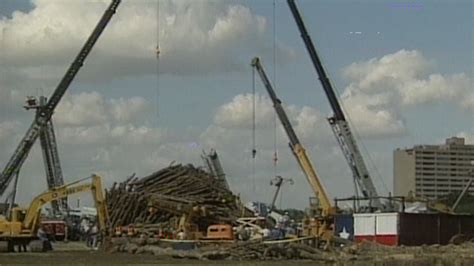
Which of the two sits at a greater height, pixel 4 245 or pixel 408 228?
pixel 408 228

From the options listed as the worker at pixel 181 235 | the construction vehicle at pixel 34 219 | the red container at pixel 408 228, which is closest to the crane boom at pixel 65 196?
the construction vehicle at pixel 34 219

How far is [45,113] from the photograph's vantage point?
123125 mm

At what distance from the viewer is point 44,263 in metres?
49.7

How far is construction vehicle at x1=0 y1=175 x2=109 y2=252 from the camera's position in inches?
2739

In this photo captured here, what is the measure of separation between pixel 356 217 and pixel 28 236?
22518mm

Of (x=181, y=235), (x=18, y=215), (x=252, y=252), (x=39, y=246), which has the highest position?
(x=18, y=215)

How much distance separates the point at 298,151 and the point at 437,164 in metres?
83.0

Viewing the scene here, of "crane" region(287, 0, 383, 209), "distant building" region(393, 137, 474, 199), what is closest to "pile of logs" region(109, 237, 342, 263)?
"crane" region(287, 0, 383, 209)

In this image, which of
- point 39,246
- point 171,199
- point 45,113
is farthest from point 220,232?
point 45,113

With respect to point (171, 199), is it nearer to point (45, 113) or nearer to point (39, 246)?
point (39, 246)

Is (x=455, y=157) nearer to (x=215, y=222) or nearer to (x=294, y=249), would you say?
(x=215, y=222)

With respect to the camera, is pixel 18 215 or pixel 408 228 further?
pixel 18 215

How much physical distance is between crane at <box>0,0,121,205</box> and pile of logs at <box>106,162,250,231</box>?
3302cm

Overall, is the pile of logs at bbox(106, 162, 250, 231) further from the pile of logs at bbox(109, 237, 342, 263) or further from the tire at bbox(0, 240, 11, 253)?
the pile of logs at bbox(109, 237, 342, 263)
